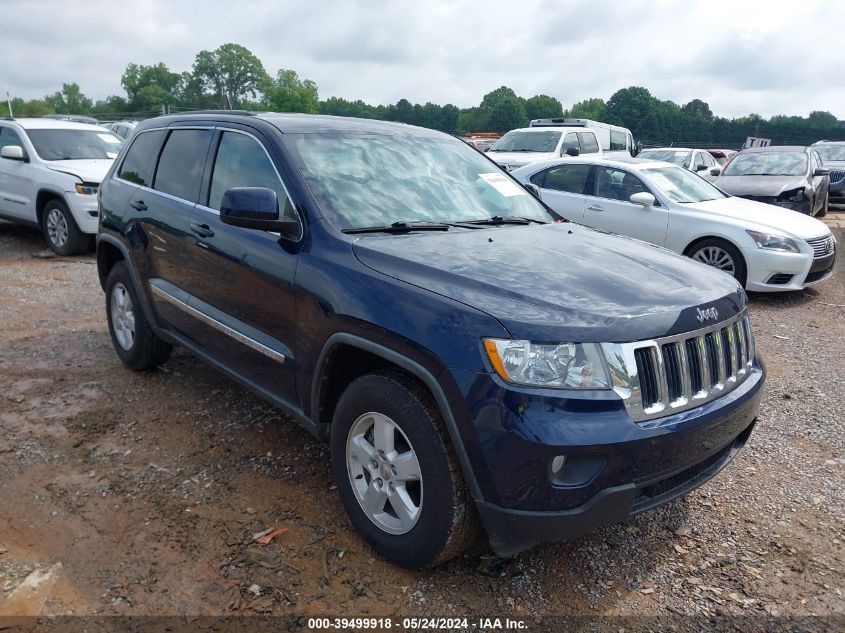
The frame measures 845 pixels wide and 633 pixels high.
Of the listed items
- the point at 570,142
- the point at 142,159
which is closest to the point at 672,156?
the point at 570,142

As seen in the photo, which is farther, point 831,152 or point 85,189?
point 831,152

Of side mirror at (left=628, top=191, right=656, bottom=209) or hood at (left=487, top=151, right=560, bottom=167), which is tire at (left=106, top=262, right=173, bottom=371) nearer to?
side mirror at (left=628, top=191, right=656, bottom=209)

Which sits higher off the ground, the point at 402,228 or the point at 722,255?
the point at 402,228

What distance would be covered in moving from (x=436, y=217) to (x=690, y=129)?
68830mm

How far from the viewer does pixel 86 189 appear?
8719 mm

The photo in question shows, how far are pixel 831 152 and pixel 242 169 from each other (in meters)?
18.4

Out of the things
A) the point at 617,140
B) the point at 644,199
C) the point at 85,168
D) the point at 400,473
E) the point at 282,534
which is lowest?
the point at 282,534

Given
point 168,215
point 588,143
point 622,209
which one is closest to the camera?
point 168,215

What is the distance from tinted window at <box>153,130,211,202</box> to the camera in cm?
392

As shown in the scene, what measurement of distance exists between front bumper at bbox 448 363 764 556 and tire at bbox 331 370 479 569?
15 cm

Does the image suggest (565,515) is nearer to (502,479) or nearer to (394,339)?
(502,479)

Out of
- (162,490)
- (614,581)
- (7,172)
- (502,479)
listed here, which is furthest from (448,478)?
(7,172)

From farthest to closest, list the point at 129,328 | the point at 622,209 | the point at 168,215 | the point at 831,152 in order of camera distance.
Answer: the point at 831,152 → the point at 622,209 → the point at 129,328 → the point at 168,215

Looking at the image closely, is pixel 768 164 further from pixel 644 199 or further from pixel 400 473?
pixel 400 473
